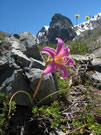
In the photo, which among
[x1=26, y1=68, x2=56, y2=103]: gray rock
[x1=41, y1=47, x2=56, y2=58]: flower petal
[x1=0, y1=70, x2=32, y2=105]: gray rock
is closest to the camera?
[x1=41, y1=47, x2=56, y2=58]: flower petal

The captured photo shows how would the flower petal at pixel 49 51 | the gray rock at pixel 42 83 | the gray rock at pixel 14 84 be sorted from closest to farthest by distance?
the flower petal at pixel 49 51, the gray rock at pixel 14 84, the gray rock at pixel 42 83

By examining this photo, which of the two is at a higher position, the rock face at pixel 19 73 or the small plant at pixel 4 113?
the rock face at pixel 19 73

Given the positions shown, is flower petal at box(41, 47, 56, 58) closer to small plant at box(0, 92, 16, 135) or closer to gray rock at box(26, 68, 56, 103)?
gray rock at box(26, 68, 56, 103)

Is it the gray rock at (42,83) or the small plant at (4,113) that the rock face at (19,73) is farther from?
the small plant at (4,113)

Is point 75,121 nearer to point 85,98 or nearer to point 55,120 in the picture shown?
point 55,120

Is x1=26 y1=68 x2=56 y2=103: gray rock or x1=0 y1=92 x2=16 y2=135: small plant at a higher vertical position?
x1=26 y1=68 x2=56 y2=103: gray rock

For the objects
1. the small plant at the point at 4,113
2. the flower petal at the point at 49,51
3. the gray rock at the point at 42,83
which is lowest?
the small plant at the point at 4,113

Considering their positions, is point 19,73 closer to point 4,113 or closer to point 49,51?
point 4,113

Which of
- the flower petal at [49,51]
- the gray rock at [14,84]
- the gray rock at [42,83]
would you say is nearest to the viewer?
the flower petal at [49,51]

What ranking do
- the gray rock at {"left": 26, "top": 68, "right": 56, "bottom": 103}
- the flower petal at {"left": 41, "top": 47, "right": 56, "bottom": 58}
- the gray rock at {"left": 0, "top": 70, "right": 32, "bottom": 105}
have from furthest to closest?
the gray rock at {"left": 26, "top": 68, "right": 56, "bottom": 103}, the gray rock at {"left": 0, "top": 70, "right": 32, "bottom": 105}, the flower petal at {"left": 41, "top": 47, "right": 56, "bottom": 58}

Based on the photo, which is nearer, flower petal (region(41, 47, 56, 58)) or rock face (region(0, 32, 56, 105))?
flower petal (region(41, 47, 56, 58))

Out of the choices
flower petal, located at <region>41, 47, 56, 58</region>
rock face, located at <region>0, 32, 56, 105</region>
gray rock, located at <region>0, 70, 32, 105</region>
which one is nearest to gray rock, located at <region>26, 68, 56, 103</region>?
rock face, located at <region>0, 32, 56, 105</region>

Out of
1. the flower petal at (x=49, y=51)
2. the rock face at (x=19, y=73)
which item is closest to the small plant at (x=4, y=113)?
the rock face at (x=19, y=73)

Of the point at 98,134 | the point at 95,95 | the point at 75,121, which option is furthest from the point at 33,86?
the point at 95,95
